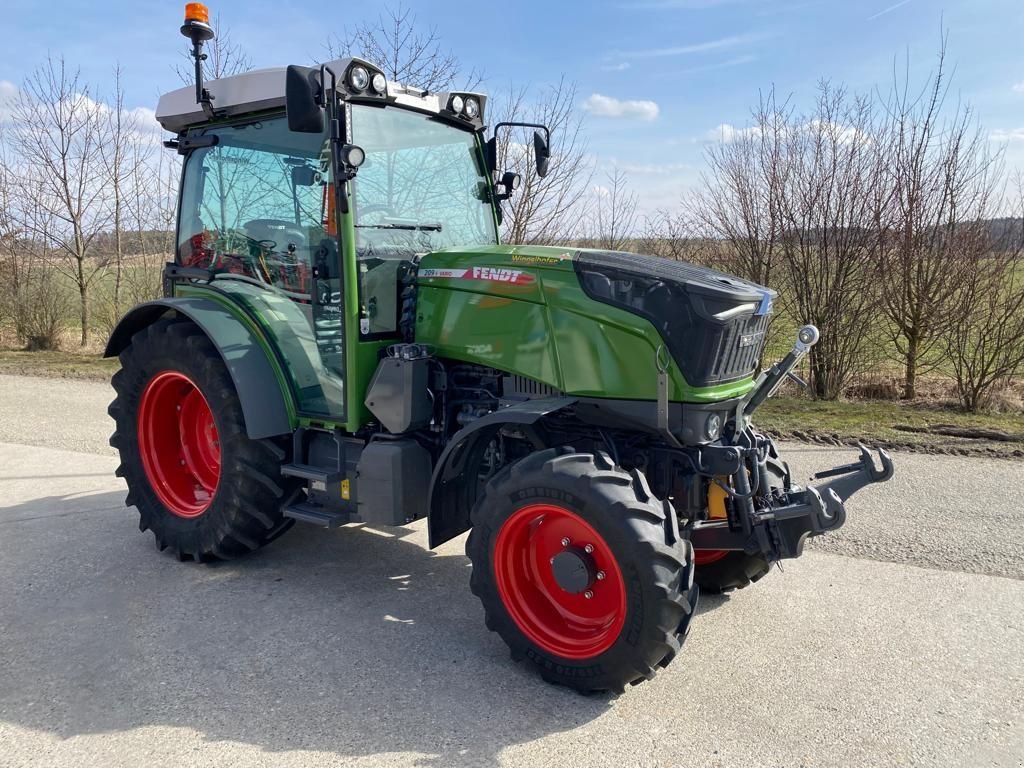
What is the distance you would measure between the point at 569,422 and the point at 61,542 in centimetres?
329

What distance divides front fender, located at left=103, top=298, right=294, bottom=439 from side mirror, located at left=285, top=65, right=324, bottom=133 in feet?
4.37

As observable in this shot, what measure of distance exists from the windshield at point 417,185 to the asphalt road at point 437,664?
1.85 m

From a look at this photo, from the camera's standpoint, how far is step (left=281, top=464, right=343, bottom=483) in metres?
4.11

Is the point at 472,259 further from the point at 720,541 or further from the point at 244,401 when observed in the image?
the point at 720,541

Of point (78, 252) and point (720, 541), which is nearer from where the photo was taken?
point (720, 541)

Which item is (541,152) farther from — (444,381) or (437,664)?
(437,664)

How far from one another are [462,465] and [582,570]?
0.85 meters

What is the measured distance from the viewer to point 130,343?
195 inches

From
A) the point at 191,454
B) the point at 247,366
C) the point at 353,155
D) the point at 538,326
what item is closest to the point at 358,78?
the point at 353,155

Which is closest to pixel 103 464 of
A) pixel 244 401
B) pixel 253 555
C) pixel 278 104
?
pixel 253 555

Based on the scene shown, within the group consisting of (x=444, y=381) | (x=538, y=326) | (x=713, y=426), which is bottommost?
(x=713, y=426)

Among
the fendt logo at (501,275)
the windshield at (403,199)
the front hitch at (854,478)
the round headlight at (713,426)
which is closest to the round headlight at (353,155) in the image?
the windshield at (403,199)

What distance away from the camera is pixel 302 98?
11.2ft

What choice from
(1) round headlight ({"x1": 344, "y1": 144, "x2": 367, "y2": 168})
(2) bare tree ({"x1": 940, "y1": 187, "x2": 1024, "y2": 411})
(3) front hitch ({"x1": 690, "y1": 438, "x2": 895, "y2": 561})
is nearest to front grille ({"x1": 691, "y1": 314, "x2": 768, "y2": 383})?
(3) front hitch ({"x1": 690, "y1": 438, "x2": 895, "y2": 561})
